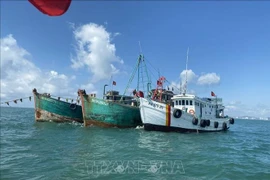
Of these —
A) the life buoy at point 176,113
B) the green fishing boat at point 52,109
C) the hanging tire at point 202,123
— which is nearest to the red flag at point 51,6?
the life buoy at point 176,113

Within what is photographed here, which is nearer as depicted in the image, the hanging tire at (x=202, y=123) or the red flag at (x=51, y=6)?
the red flag at (x=51, y=6)

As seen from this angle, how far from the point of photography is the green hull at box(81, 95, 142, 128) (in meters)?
26.5

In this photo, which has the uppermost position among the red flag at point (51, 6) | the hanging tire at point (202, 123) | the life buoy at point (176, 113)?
the red flag at point (51, 6)

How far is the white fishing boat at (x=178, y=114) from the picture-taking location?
23.7 meters

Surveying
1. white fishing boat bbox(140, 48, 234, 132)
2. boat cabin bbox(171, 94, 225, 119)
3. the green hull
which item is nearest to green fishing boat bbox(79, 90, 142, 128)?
the green hull

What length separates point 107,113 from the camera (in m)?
26.6

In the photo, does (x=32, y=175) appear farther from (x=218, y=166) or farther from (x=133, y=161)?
(x=218, y=166)

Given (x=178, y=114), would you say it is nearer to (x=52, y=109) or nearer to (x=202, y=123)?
(x=202, y=123)

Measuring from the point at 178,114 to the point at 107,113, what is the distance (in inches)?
326

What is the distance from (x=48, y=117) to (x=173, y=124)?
19001 millimetres

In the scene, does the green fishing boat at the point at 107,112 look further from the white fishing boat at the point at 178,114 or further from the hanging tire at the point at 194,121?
the hanging tire at the point at 194,121

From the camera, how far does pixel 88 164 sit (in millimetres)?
10375

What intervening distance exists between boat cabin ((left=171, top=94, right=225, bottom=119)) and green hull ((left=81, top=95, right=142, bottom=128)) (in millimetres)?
5234

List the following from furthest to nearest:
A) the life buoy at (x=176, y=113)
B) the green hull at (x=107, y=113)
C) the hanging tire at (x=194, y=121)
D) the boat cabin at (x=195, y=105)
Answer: the green hull at (x=107, y=113) < the boat cabin at (x=195, y=105) < the hanging tire at (x=194, y=121) < the life buoy at (x=176, y=113)
